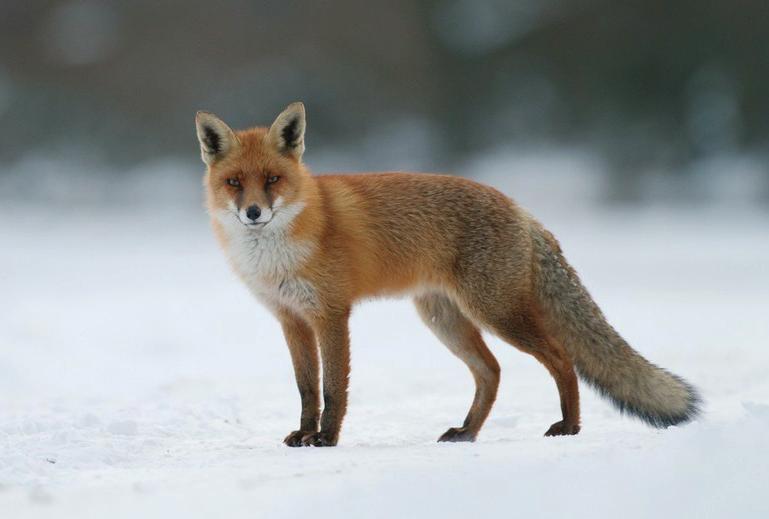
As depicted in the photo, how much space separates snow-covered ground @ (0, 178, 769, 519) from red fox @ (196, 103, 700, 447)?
247 millimetres

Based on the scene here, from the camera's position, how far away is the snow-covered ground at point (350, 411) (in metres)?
2.69

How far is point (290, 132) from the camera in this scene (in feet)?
14.0

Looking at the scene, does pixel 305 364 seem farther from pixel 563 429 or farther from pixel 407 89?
pixel 407 89

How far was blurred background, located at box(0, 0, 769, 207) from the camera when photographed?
86.0ft

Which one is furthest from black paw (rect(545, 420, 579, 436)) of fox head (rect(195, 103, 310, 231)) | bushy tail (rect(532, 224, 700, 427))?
fox head (rect(195, 103, 310, 231))

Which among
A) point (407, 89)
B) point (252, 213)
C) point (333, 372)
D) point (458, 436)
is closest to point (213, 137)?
point (252, 213)

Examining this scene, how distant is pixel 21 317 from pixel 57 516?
703 cm

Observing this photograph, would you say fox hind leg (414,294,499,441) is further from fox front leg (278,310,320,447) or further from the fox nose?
the fox nose

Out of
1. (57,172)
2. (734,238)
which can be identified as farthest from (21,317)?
(57,172)

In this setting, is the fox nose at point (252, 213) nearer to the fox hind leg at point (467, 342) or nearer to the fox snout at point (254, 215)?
the fox snout at point (254, 215)

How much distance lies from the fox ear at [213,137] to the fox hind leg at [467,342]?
1.17 m

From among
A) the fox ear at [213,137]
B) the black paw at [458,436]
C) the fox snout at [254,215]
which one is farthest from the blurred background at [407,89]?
the fox snout at [254,215]

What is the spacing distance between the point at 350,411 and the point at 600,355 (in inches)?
65.0

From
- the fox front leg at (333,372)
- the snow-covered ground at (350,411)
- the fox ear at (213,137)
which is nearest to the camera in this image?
the snow-covered ground at (350,411)
